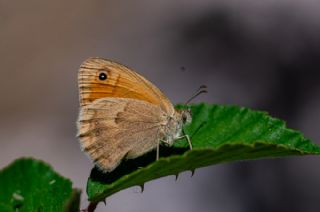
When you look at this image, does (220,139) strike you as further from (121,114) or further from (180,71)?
(180,71)

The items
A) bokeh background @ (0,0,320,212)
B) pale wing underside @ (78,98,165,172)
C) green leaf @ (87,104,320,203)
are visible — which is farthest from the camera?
bokeh background @ (0,0,320,212)

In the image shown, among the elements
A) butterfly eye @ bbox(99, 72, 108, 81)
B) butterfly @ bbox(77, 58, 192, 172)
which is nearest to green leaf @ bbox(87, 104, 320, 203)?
butterfly @ bbox(77, 58, 192, 172)

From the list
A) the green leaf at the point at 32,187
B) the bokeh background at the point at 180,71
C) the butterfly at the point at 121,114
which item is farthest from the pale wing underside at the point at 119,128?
the bokeh background at the point at 180,71

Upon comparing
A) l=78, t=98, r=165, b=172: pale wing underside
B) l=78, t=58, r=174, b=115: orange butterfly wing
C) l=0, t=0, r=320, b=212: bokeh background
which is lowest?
l=0, t=0, r=320, b=212: bokeh background

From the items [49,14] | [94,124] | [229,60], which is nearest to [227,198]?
[229,60]

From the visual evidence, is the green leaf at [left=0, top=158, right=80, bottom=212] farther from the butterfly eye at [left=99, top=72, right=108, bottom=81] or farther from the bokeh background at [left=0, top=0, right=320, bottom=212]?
the bokeh background at [left=0, top=0, right=320, bottom=212]

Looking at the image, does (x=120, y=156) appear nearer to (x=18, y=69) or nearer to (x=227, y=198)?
(x=227, y=198)

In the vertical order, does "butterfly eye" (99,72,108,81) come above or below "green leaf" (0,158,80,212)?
above
